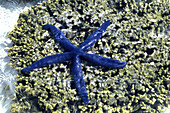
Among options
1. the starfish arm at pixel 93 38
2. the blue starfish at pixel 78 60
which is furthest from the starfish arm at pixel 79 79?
the starfish arm at pixel 93 38

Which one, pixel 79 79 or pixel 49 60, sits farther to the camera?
pixel 49 60

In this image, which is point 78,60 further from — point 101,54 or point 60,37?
point 60,37

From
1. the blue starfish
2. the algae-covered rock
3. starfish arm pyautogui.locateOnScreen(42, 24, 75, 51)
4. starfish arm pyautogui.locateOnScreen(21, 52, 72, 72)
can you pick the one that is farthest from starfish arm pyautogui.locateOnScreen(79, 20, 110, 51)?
starfish arm pyautogui.locateOnScreen(21, 52, 72, 72)

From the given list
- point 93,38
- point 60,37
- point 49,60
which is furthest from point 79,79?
point 60,37

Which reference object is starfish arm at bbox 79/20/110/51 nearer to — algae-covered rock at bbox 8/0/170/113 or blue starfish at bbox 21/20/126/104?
blue starfish at bbox 21/20/126/104

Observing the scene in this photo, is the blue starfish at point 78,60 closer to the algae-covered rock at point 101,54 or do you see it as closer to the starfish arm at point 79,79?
the starfish arm at point 79,79
